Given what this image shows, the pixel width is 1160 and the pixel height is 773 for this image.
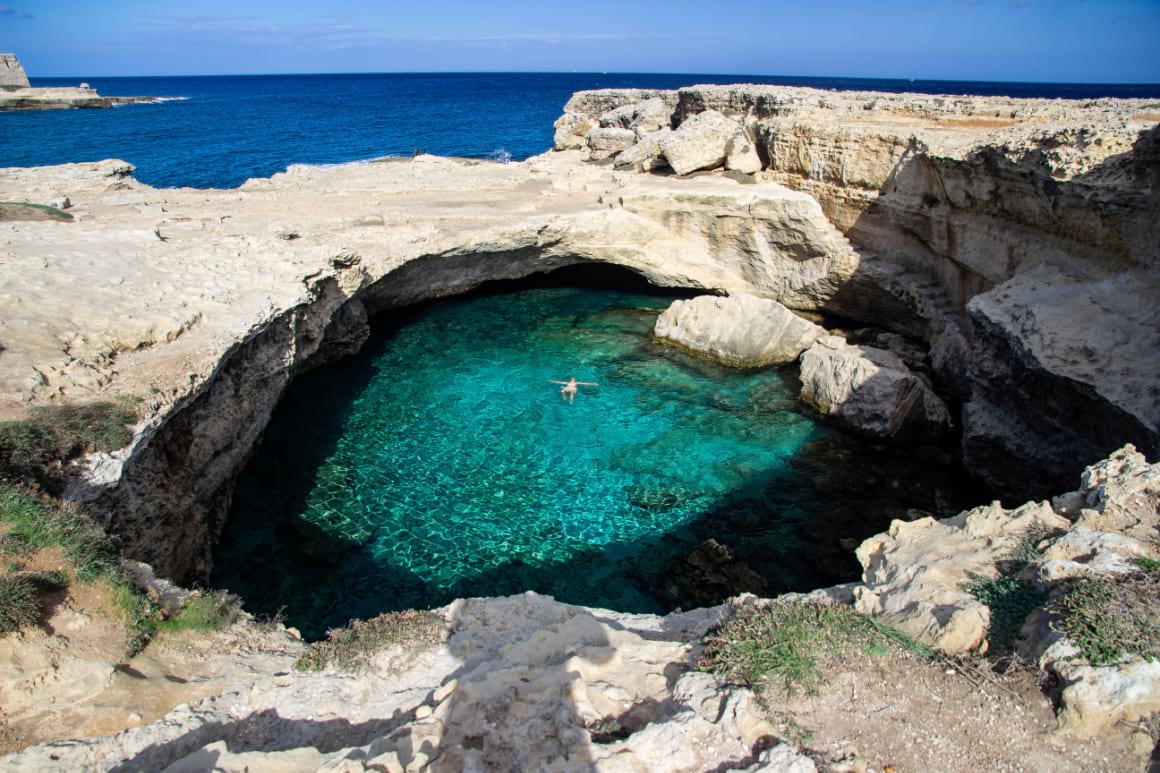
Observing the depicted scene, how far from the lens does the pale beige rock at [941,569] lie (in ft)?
16.7

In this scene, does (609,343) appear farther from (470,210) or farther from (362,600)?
(362,600)

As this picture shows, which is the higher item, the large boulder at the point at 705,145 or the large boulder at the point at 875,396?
the large boulder at the point at 705,145

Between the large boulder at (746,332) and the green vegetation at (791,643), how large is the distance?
38.3 feet

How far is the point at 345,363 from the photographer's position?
55.5ft

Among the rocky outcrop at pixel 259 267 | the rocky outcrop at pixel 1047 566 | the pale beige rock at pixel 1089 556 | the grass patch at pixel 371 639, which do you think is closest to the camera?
the rocky outcrop at pixel 1047 566

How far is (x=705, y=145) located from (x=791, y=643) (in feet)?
61.7

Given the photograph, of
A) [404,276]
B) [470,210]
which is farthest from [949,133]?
[404,276]

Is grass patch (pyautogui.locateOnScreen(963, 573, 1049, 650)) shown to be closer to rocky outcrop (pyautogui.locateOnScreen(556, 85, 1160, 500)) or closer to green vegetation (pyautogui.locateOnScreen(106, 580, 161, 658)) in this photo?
rocky outcrop (pyautogui.locateOnScreen(556, 85, 1160, 500))

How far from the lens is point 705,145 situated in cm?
2106

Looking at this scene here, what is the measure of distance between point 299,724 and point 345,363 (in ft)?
42.5

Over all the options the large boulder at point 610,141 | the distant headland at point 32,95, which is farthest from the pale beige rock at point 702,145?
the distant headland at point 32,95

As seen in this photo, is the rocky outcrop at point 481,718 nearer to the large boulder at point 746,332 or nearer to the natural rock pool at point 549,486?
the natural rock pool at point 549,486

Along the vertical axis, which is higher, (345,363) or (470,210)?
(470,210)

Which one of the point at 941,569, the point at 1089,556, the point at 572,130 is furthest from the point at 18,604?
the point at 572,130
